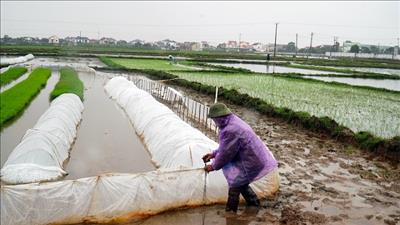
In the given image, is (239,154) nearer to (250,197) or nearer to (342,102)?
(250,197)

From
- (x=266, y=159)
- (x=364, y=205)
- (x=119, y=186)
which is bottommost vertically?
(x=364, y=205)

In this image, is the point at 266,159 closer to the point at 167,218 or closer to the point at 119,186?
the point at 167,218

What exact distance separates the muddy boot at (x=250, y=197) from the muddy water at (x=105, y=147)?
2.30 meters

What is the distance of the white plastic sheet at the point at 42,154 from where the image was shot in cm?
548

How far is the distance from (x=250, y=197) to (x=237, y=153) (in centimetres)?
83

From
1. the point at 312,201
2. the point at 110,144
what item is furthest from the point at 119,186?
the point at 110,144

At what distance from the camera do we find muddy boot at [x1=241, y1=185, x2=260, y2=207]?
4.93 m

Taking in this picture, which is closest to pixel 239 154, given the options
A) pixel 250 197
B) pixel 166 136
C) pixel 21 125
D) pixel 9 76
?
pixel 250 197

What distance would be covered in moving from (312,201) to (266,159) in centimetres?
132

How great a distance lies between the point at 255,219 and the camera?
4.75 m

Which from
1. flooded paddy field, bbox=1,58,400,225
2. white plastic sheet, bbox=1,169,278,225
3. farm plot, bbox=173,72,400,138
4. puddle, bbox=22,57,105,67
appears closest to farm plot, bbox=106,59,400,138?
farm plot, bbox=173,72,400,138

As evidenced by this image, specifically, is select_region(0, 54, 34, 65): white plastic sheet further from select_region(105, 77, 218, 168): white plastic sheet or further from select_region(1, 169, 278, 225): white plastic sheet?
select_region(1, 169, 278, 225): white plastic sheet

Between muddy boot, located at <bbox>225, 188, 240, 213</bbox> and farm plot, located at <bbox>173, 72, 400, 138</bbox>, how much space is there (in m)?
5.04

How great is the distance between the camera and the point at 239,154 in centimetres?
447
